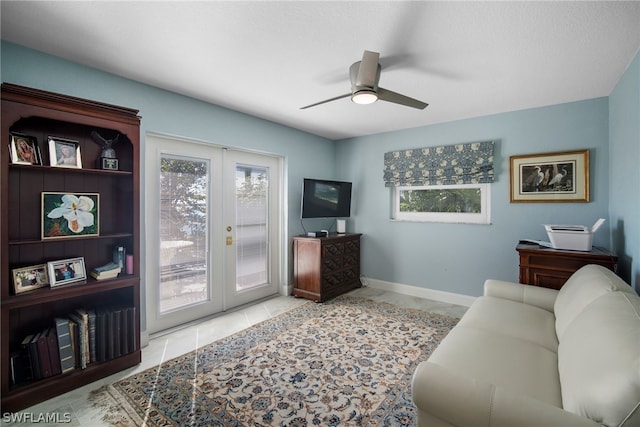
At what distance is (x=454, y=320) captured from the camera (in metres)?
3.21

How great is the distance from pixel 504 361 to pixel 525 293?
3.75 ft

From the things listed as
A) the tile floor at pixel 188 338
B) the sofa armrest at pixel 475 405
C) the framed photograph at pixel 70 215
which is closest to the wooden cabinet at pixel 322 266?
the tile floor at pixel 188 338

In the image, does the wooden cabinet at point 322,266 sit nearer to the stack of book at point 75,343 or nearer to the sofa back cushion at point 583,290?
the stack of book at point 75,343

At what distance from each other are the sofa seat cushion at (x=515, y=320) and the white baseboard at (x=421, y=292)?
1437 mm

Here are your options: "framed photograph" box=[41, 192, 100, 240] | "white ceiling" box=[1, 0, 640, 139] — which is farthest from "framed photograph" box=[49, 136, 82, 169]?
"white ceiling" box=[1, 0, 640, 139]

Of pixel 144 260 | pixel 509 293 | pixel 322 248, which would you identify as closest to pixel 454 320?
pixel 509 293

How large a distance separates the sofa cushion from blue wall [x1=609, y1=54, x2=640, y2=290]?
41.2 inches

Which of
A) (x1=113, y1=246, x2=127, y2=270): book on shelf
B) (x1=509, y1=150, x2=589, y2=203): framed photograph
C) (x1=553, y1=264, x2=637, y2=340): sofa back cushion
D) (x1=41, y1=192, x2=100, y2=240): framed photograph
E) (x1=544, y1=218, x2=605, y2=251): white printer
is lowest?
(x1=553, y1=264, x2=637, y2=340): sofa back cushion

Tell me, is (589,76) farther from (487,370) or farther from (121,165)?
(121,165)

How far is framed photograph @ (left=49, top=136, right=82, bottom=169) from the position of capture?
2.04 metres

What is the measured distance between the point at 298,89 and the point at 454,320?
2964 mm

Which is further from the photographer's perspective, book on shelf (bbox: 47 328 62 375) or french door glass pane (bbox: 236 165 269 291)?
french door glass pane (bbox: 236 165 269 291)

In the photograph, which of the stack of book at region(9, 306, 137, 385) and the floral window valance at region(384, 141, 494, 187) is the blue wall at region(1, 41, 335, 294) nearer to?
the stack of book at region(9, 306, 137, 385)

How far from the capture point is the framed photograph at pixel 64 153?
2.04 m
